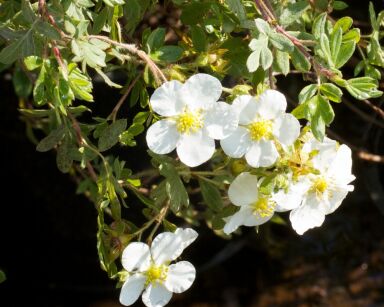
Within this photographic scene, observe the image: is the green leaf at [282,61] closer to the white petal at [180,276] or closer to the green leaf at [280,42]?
the green leaf at [280,42]

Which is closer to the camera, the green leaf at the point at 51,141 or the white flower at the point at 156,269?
the white flower at the point at 156,269

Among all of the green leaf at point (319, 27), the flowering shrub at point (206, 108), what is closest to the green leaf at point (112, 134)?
the flowering shrub at point (206, 108)

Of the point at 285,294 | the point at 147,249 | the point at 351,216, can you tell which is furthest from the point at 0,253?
the point at 147,249

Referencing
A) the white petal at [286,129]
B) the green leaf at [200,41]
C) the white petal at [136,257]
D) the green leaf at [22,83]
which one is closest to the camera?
the white petal at [286,129]

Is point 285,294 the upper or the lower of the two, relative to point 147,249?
lower

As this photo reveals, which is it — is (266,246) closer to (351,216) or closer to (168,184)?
(351,216)

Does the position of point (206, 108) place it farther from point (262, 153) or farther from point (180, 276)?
point (180, 276)

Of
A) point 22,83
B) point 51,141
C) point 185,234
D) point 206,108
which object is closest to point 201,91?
point 206,108
